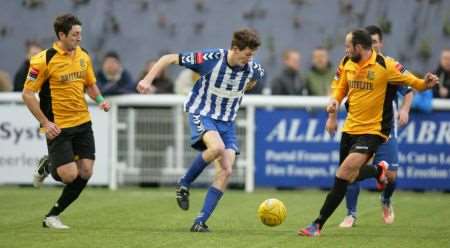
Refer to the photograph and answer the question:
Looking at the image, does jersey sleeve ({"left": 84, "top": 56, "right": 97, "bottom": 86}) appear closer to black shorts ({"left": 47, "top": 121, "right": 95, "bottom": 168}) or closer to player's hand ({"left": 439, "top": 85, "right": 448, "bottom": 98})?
black shorts ({"left": 47, "top": 121, "right": 95, "bottom": 168})

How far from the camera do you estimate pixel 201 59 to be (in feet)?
43.2

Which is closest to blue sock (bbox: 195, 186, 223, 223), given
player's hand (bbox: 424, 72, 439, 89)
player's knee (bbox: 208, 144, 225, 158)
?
player's knee (bbox: 208, 144, 225, 158)

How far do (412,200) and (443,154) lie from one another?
1482 millimetres

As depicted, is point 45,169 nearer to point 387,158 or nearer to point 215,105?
point 215,105

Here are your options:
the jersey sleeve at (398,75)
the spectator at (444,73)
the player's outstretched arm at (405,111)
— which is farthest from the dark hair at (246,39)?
the spectator at (444,73)

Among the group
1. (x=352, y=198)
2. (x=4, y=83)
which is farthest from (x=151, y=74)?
(x=4, y=83)

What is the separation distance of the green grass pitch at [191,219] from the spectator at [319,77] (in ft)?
5.51

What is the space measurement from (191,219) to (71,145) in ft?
6.16

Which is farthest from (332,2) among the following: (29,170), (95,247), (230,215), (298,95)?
(95,247)

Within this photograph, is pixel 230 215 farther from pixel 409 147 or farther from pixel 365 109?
pixel 409 147

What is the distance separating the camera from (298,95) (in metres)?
20.1

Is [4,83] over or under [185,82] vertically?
under

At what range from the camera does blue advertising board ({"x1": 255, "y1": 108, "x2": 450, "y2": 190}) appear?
19.1 m

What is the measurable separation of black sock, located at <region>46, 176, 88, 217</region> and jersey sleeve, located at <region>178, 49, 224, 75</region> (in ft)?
5.49
